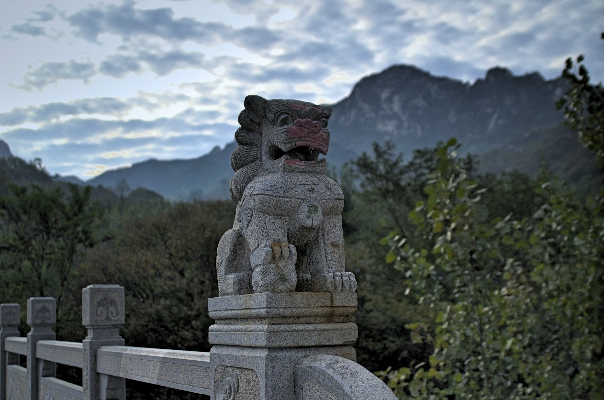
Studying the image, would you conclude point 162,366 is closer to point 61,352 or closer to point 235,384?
point 235,384

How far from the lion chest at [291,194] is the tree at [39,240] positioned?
10998mm

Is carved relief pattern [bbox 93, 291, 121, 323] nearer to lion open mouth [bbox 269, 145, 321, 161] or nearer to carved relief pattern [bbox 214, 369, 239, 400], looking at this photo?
carved relief pattern [bbox 214, 369, 239, 400]

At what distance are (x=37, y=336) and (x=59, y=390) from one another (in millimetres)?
1369

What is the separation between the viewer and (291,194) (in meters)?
3.07

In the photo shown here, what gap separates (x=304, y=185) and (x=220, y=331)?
90 centimetres

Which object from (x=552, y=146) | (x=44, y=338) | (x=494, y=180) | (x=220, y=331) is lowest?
(x=44, y=338)

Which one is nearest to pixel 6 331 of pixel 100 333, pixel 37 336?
pixel 37 336

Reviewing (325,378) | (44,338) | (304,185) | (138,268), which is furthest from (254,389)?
(138,268)

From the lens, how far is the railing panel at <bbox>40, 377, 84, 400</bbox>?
215 inches

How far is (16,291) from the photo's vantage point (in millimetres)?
12391

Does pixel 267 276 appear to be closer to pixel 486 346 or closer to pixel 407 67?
pixel 486 346

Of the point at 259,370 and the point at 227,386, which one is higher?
the point at 259,370

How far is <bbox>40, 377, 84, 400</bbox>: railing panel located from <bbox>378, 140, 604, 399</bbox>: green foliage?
3140mm

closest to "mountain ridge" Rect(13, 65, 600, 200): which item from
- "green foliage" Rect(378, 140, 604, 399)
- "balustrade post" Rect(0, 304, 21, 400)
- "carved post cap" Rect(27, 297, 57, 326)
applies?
"balustrade post" Rect(0, 304, 21, 400)
